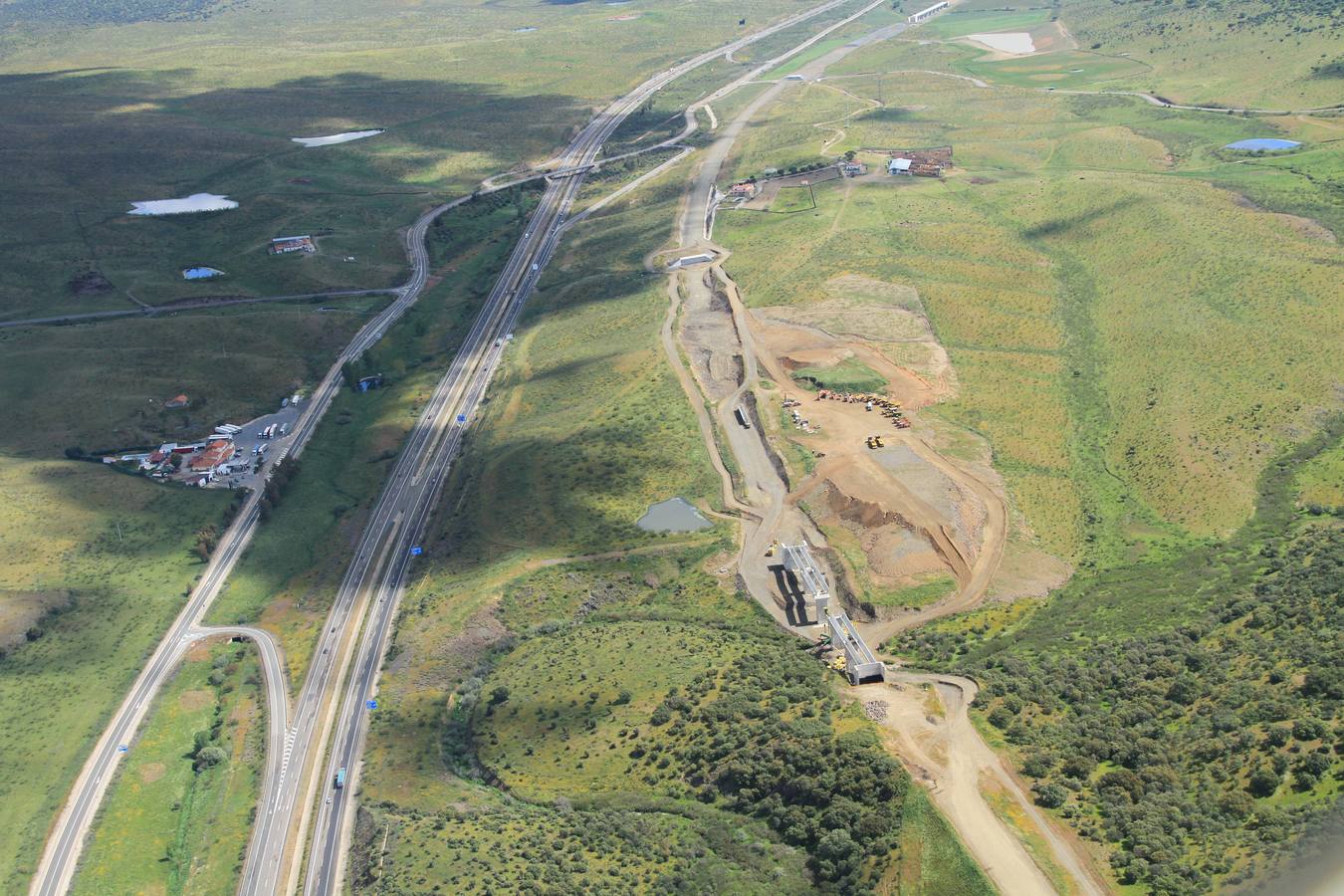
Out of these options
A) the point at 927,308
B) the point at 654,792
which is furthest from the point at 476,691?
the point at 927,308

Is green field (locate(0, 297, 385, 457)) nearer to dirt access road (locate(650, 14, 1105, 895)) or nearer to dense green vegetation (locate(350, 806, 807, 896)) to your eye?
dirt access road (locate(650, 14, 1105, 895))

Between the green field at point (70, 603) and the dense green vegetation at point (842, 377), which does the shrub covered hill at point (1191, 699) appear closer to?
the dense green vegetation at point (842, 377)

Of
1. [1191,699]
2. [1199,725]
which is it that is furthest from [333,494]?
[1199,725]

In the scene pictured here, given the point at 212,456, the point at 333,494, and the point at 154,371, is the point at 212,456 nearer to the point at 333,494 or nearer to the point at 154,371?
the point at 333,494

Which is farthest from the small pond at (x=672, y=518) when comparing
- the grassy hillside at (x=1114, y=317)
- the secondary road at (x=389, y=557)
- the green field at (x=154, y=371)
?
the green field at (x=154, y=371)

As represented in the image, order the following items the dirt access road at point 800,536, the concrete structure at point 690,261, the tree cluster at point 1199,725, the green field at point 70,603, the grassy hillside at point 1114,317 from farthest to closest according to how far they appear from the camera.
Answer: the concrete structure at point 690,261 → the grassy hillside at point 1114,317 → the green field at point 70,603 → the dirt access road at point 800,536 → the tree cluster at point 1199,725

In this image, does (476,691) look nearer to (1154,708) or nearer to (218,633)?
(218,633)

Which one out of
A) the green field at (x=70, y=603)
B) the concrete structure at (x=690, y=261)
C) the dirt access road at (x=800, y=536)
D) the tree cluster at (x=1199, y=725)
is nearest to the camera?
the tree cluster at (x=1199, y=725)

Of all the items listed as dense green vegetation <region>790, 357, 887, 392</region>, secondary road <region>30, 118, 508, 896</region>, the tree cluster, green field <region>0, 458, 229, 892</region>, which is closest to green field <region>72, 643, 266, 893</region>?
secondary road <region>30, 118, 508, 896</region>
